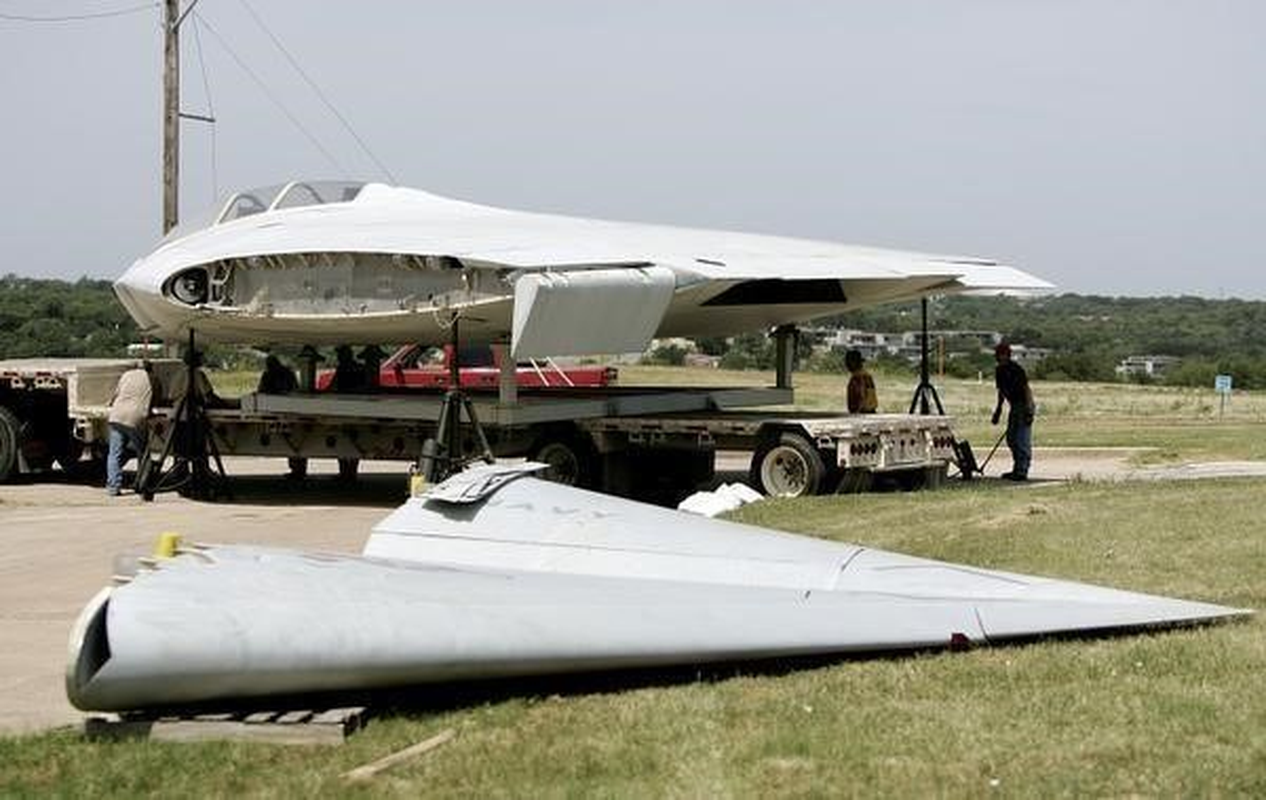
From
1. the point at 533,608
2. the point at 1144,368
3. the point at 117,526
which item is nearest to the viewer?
the point at 533,608

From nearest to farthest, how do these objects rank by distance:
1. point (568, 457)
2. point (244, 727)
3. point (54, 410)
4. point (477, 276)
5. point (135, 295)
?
point (244, 727)
point (477, 276)
point (568, 457)
point (135, 295)
point (54, 410)

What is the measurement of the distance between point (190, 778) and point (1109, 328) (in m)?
131

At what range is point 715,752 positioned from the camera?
5609 mm

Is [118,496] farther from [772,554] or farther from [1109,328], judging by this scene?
[1109,328]

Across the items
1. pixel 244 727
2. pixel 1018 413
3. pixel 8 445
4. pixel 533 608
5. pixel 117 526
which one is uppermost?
pixel 1018 413

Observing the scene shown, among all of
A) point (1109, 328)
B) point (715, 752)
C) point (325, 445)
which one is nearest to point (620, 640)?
point (715, 752)

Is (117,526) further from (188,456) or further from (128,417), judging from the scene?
(128,417)

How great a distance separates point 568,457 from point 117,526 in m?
4.52

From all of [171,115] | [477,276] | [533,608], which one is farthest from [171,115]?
[533,608]

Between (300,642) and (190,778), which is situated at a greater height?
(300,642)

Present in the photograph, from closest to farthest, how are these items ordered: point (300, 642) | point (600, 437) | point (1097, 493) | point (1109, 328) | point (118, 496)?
1. point (300, 642)
2. point (1097, 493)
3. point (600, 437)
4. point (118, 496)
5. point (1109, 328)

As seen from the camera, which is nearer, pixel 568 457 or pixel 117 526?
pixel 117 526

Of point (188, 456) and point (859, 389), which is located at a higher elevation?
point (859, 389)

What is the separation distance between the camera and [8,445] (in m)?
18.5
